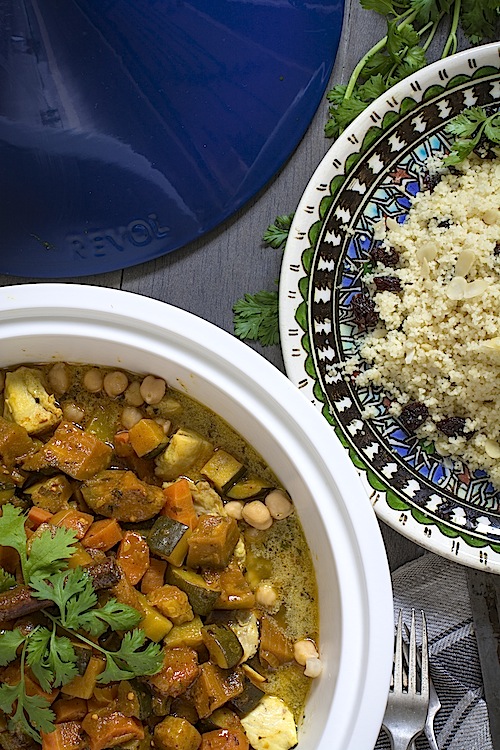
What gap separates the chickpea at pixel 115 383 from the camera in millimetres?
1309

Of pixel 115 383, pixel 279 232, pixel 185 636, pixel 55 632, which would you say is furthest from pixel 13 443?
pixel 279 232

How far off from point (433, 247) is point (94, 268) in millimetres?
638

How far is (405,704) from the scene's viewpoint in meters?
1.41

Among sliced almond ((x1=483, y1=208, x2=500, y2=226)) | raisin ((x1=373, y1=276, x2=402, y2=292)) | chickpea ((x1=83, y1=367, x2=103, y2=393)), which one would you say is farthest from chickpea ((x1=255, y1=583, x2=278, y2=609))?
sliced almond ((x1=483, y1=208, x2=500, y2=226))

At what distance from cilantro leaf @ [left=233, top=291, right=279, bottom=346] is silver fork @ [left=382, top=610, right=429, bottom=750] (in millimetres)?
613

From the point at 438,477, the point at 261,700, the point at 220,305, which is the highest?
the point at 220,305

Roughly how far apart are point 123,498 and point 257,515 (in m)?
0.23

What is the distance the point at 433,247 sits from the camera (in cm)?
137

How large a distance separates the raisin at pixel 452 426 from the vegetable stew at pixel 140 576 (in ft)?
1.08

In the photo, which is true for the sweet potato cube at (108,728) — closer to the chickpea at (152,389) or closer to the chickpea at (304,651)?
the chickpea at (304,651)

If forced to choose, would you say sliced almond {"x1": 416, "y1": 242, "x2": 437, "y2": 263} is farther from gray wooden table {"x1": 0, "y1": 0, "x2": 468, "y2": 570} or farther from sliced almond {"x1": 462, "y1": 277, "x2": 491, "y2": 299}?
gray wooden table {"x1": 0, "y1": 0, "x2": 468, "y2": 570}

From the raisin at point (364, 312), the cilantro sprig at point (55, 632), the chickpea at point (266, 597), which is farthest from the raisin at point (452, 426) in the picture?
the cilantro sprig at point (55, 632)

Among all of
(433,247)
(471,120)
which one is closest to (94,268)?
(433,247)

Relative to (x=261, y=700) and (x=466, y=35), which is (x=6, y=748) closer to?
(x=261, y=700)
